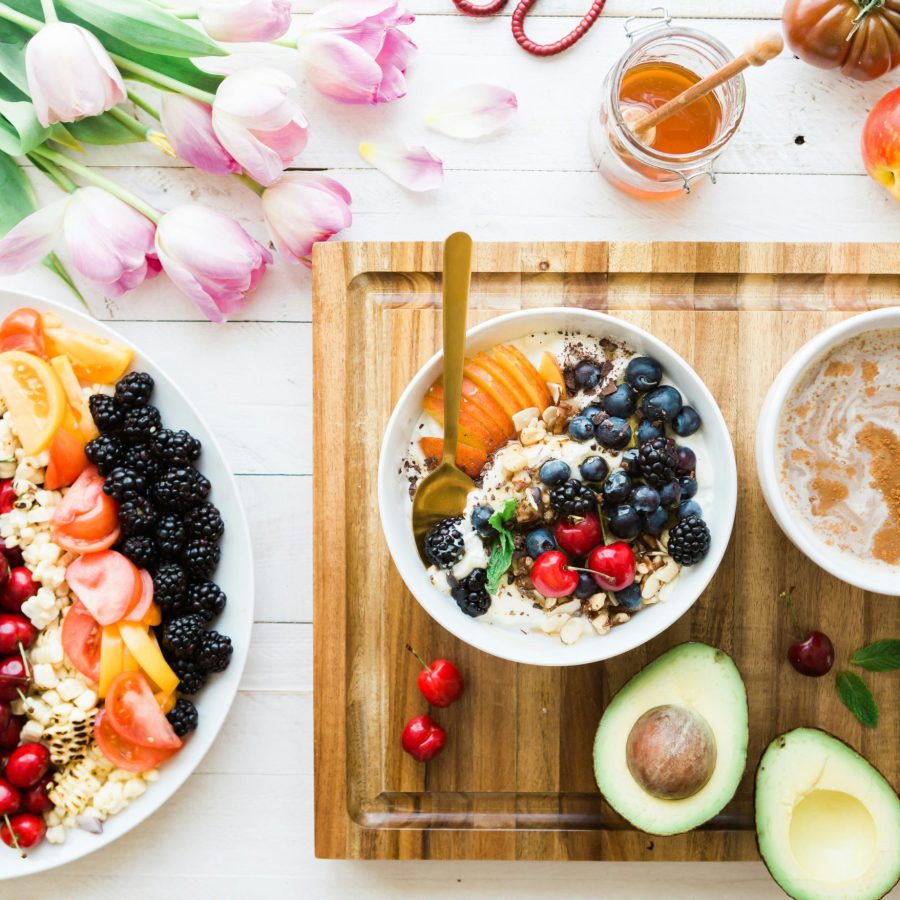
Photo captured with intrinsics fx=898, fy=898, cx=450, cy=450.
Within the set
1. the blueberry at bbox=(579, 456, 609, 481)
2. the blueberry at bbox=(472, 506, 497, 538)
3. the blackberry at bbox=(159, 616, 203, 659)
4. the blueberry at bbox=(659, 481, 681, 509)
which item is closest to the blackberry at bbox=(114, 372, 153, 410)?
the blackberry at bbox=(159, 616, 203, 659)

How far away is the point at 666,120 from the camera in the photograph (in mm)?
1359

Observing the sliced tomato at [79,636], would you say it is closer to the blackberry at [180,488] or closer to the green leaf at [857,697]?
the blackberry at [180,488]

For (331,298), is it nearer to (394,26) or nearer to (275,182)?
(275,182)

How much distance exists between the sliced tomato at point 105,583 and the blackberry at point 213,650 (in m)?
0.12

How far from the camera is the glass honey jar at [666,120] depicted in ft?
4.23

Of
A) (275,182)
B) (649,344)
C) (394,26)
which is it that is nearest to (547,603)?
(649,344)

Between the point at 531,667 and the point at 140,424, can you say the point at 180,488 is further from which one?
the point at 531,667

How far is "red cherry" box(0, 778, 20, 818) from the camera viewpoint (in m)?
1.35

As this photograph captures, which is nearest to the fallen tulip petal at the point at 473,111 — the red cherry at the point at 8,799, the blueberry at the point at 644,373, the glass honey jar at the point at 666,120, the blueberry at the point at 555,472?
the glass honey jar at the point at 666,120

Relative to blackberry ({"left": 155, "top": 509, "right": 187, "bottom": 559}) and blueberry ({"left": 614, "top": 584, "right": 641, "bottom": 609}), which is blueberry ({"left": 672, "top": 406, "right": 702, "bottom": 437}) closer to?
blueberry ({"left": 614, "top": 584, "right": 641, "bottom": 609})

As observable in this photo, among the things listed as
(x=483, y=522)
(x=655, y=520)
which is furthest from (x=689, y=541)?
(x=483, y=522)

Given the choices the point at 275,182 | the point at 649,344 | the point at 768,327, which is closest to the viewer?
the point at 649,344

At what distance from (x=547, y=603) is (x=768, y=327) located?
1.70 feet

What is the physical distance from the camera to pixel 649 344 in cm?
115
